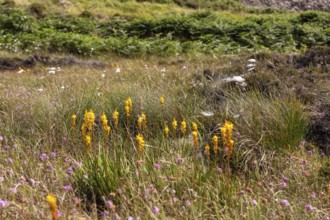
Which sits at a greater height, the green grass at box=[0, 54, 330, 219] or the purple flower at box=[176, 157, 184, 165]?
the purple flower at box=[176, 157, 184, 165]

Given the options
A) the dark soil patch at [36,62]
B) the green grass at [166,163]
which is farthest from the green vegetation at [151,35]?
the green grass at [166,163]

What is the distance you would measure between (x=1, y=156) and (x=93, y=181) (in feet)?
3.53

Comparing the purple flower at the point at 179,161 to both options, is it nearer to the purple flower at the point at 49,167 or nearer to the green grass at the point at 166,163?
the green grass at the point at 166,163

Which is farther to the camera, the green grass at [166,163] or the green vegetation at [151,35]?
the green vegetation at [151,35]

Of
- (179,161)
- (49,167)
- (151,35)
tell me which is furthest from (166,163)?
(151,35)

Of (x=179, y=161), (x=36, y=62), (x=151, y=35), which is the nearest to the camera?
(x=179, y=161)

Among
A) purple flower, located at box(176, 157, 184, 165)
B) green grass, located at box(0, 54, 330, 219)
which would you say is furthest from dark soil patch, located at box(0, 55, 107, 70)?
purple flower, located at box(176, 157, 184, 165)

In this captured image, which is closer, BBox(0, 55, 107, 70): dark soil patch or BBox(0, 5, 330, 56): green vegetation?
BBox(0, 55, 107, 70): dark soil patch

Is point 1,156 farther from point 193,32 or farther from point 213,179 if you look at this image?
point 193,32

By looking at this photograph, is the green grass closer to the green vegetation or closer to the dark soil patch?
the dark soil patch

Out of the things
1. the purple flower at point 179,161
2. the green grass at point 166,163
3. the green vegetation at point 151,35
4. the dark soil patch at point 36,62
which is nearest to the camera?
the green grass at point 166,163

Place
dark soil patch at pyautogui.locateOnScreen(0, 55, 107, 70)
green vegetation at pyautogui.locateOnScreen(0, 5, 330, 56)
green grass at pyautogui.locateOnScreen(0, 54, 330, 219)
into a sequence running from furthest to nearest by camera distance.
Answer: green vegetation at pyautogui.locateOnScreen(0, 5, 330, 56)
dark soil patch at pyautogui.locateOnScreen(0, 55, 107, 70)
green grass at pyautogui.locateOnScreen(0, 54, 330, 219)

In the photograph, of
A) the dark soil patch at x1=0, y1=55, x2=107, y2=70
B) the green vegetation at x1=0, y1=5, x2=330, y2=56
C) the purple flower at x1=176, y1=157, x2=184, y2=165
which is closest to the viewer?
the purple flower at x1=176, y1=157, x2=184, y2=165

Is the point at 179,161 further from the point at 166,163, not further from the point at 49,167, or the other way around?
the point at 49,167
